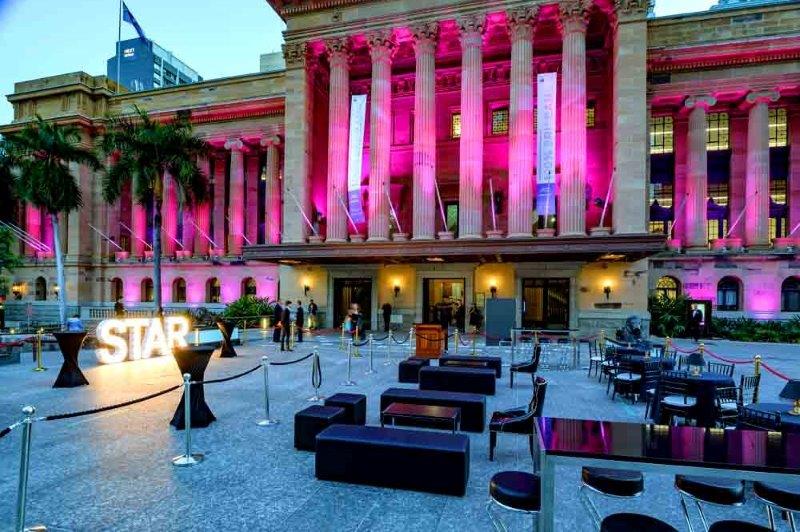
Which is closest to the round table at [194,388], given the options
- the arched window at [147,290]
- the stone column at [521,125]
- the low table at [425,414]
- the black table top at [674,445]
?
the low table at [425,414]

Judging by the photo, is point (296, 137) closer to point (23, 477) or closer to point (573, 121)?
point (573, 121)

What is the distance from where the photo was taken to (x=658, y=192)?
102 feet

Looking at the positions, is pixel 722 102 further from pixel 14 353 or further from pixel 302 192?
pixel 14 353

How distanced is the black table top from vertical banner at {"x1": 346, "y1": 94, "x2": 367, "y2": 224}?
24.1 meters

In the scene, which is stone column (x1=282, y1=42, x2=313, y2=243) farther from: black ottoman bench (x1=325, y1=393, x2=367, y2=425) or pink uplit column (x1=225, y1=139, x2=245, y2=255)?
black ottoman bench (x1=325, y1=393, x2=367, y2=425)

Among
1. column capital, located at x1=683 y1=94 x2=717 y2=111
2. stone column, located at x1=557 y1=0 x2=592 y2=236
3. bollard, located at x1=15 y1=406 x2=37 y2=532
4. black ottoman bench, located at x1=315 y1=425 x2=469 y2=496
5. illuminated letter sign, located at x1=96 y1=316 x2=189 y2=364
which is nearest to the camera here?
bollard, located at x1=15 y1=406 x2=37 y2=532

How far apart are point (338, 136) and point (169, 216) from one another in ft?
64.8

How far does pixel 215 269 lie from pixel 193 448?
33.1 meters

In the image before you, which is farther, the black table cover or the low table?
the black table cover

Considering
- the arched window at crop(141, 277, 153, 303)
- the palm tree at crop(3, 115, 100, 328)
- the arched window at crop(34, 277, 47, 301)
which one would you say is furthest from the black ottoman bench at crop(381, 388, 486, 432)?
the arched window at crop(34, 277, 47, 301)

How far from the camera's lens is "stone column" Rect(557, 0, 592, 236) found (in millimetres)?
24328

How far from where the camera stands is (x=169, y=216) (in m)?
39.1

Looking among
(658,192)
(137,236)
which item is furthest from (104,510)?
(137,236)

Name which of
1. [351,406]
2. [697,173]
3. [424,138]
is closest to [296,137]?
[424,138]
